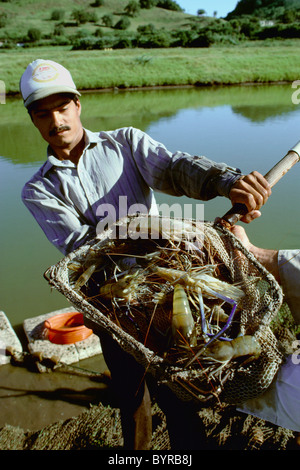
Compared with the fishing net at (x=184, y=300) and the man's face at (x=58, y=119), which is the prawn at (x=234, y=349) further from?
the man's face at (x=58, y=119)

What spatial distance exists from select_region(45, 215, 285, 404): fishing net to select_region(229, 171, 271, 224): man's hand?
18cm

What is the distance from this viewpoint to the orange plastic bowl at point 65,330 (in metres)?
4.12

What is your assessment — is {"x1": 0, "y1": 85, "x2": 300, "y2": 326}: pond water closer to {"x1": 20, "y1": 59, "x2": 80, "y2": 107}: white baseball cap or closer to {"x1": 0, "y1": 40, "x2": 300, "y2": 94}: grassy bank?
{"x1": 0, "y1": 40, "x2": 300, "y2": 94}: grassy bank

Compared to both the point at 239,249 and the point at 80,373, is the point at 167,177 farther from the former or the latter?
the point at 80,373

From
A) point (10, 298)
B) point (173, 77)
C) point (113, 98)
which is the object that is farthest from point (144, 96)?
point (10, 298)

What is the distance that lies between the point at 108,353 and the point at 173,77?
95.8ft

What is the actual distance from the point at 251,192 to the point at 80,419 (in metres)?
2.47

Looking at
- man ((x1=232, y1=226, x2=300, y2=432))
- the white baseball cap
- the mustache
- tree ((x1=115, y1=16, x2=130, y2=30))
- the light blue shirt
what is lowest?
man ((x1=232, y1=226, x2=300, y2=432))

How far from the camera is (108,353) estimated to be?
2.44 meters

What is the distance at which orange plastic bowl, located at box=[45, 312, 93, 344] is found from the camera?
412cm

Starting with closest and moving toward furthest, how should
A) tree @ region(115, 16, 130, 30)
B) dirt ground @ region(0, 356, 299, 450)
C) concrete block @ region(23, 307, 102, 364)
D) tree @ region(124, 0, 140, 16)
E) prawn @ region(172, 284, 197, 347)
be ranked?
prawn @ region(172, 284, 197, 347) < dirt ground @ region(0, 356, 299, 450) < concrete block @ region(23, 307, 102, 364) < tree @ region(115, 16, 130, 30) < tree @ region(124, 0, 140, 16)

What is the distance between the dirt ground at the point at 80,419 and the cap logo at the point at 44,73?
2.43 meters

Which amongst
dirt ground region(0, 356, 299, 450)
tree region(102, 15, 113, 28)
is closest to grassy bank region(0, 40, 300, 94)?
dirt ground region(0, 356, 299, 450)

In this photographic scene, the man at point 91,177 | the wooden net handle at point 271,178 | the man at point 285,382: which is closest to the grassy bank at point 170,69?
the man at point 91,177
